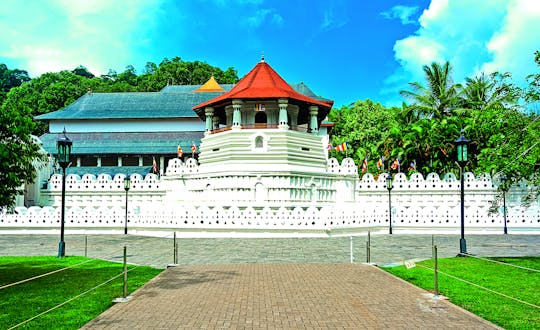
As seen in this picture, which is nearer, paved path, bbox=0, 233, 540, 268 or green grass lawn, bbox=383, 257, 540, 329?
green grass lawn, bbox=383, 257, 540, 329

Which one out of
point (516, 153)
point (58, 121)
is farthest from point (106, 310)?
point (58, 121)

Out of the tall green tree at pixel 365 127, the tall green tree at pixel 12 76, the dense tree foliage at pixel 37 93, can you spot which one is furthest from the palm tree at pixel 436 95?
the tall green tree at pixel 12 76

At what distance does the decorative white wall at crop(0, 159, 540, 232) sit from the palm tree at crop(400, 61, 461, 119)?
28.6ft

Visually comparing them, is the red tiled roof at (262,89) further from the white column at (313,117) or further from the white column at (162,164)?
the white column at (162,164)

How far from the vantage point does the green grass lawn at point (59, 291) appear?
6.74m

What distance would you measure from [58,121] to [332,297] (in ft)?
149

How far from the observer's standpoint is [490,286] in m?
8.93

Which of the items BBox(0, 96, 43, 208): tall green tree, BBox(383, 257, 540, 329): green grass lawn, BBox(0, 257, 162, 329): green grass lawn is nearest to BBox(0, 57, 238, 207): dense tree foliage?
BBox(0, 96, 43, 208): tall green tree

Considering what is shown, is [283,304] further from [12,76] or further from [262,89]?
[12,76]

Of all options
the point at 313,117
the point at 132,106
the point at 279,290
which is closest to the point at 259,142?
the point at 313,117

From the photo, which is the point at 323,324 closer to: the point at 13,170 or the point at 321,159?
the point at 13,170

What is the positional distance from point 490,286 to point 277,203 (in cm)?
1968

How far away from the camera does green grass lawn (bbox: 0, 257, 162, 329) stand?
6.74 metres

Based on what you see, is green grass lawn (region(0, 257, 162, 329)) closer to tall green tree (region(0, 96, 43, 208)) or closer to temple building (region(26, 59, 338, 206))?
tall green tree (region(0, 96, 43, 208))
